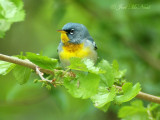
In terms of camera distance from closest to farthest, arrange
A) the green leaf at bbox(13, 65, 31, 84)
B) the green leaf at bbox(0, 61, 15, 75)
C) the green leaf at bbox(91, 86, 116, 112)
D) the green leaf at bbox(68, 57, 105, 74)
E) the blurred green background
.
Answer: the green leaf at bbox(68, 57, 105, 74) → the green leaf at bbox(91, 86, 116, 112) → the green leaf at bbox(0, 61, 15, 75) → the green leaf at bbox(13, 65, 31, 84) → the blurred green background

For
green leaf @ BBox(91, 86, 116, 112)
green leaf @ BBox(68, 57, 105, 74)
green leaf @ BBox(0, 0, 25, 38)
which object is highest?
green leaf @ BBox(0, 0, 25, 38)

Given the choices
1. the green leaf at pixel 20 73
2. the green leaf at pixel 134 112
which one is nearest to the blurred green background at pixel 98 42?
the green leaf at pixel 134 112

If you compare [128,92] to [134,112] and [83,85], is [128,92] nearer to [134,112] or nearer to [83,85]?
[83,85]

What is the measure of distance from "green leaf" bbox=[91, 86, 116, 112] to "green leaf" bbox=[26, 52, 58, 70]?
1.27 feet

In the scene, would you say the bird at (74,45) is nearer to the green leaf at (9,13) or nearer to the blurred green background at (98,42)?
the blurred green background at (98,42)

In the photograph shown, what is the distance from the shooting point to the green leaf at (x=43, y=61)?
7.73 ft

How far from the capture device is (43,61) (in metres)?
2.38

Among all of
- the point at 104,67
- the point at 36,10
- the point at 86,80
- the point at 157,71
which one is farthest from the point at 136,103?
the point at 36,10

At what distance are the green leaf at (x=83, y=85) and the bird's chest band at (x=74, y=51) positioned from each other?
139cm

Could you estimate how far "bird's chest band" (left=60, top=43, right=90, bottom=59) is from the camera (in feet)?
12.4

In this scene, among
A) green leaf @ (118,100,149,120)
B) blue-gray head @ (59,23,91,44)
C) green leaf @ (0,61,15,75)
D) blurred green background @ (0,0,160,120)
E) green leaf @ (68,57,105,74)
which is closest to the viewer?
green leaf @ (68,57,105,74)

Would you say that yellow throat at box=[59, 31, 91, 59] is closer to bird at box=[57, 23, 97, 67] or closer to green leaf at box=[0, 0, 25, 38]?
bird at box=[57, 23, 97, 67]

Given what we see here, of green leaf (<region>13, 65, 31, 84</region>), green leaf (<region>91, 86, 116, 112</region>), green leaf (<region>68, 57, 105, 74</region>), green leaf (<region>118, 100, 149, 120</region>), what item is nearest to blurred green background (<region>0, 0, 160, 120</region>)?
green leaf (<region>118, 100, 149, 120</region>)

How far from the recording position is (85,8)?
5500 mm
